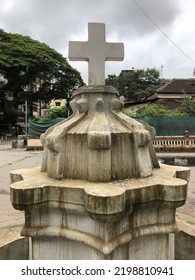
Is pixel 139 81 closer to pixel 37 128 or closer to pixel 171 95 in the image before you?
pixel 171 95

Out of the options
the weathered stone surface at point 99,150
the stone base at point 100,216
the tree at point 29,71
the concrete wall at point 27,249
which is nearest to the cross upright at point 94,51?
the weathered stone surface at point 99,150

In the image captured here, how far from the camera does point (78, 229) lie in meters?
2.19

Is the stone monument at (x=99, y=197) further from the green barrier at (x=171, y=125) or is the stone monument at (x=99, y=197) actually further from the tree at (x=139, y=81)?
the tree at (x=139, y=81)

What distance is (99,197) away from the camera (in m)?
1.85

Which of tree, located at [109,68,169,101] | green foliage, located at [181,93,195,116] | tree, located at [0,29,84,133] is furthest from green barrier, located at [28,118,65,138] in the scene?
tree, located at [109,68,169,101]

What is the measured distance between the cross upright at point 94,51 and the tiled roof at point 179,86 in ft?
83.9

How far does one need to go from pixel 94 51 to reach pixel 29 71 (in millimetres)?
31060

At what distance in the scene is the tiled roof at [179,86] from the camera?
27.7 meters

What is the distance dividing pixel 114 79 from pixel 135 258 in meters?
48.0

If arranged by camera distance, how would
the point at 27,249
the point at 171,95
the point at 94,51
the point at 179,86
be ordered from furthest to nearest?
the point at 179,86
the point at 171,95
the point at 27,249
the point at 94,51

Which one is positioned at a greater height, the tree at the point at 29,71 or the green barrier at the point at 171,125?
the tree at the point at 29,71

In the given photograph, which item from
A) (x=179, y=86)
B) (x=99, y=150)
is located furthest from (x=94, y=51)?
(x=179, y=86)
